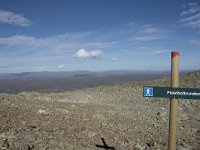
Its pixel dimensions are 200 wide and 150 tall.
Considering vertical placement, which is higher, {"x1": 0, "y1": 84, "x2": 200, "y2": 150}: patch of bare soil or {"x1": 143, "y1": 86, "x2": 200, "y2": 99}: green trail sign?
{"x1": 143, "y1": 86, "x2": 200, "y2": 99}: green trail sign

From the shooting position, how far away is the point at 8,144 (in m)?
10.2

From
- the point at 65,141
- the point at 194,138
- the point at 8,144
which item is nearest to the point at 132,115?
Result: the point at 194,138

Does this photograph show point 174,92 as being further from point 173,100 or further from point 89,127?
point 89,127

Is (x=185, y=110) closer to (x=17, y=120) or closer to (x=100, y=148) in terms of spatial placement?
(x=100, y=148)

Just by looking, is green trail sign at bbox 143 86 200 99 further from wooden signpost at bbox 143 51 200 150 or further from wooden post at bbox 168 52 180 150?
wooden post at bbox 168 52 180 150

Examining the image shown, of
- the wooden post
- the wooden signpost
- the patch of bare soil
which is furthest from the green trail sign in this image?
the patch of bare soil

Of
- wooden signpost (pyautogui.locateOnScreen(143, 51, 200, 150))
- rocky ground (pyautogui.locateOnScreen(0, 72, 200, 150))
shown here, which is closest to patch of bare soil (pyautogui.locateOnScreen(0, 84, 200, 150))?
rocky ground (pyautogui.locateOnScreen(0, 72, 200, 150))

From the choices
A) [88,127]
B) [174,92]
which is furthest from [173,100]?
[88,127]

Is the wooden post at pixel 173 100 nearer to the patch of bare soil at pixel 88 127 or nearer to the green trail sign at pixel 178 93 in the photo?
the green trail sign at pixel 178 93

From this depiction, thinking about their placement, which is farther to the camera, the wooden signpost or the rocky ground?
the rocky ground

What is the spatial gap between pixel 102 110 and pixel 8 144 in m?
9.42

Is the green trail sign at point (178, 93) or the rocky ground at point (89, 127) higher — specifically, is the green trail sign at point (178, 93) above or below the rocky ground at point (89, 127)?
above

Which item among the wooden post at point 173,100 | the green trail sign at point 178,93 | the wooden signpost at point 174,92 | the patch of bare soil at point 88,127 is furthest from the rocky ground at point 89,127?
the green trail sign at point 178,93

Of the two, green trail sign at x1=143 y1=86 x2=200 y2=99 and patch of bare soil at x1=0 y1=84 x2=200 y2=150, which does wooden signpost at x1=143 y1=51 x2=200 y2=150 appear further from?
patch of bare soil at x1=0 y1=84 x2=200 y2=150
